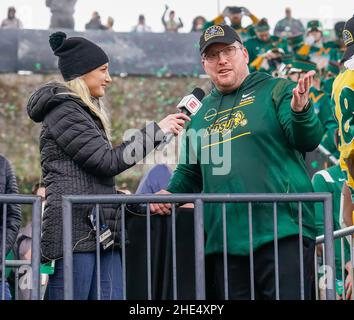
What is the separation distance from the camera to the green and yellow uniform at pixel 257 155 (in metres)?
5.91

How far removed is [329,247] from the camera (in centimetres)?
579

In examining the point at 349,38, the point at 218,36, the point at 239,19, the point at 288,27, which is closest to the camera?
the point at 218,36

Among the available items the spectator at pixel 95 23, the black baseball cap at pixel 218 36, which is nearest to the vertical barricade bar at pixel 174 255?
the black baseball cap at pixel 218 36

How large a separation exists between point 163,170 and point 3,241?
2.35 metres

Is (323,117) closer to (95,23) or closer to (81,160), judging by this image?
(81,160)

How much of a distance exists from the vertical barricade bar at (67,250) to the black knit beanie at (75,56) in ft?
2.92

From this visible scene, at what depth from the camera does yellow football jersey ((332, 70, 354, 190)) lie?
21.6 feet

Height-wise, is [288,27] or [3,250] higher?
[288,27]

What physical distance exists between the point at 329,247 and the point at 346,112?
45.5 inches

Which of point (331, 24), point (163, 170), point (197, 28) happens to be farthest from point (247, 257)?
point (197, 28)

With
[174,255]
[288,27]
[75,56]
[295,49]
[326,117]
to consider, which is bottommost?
[174,255]

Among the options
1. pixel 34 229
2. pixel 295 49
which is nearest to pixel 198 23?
pixel 295 49

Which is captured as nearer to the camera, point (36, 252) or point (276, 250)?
point (36, 252)

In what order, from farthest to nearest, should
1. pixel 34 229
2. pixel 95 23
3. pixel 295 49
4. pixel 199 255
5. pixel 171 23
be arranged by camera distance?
1. pixel 171 23
2. pixel 95 23
3. pixel 295 49
4. pixel 199 255
5. pixel 34 229
